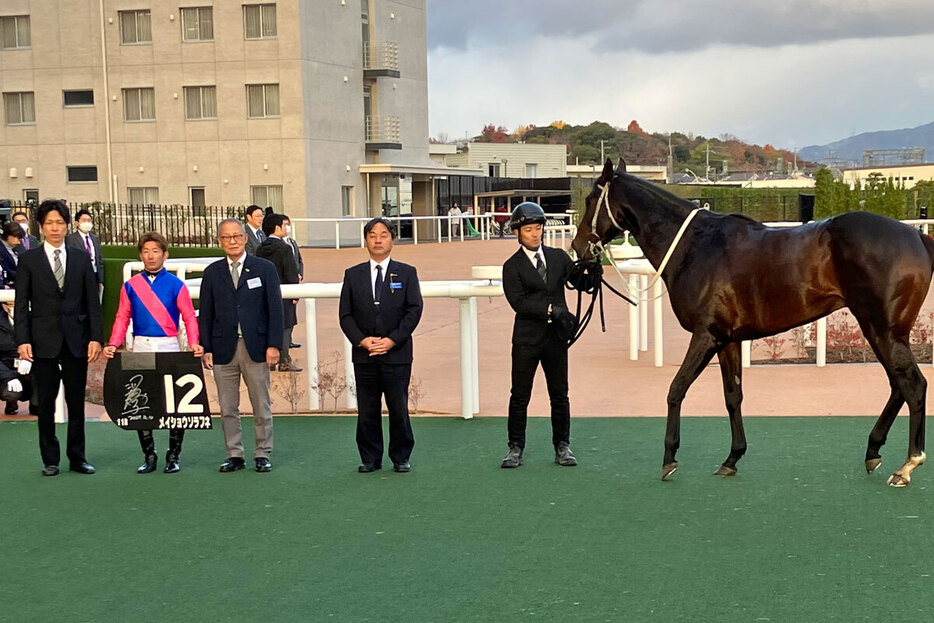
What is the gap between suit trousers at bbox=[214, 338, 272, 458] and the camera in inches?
256

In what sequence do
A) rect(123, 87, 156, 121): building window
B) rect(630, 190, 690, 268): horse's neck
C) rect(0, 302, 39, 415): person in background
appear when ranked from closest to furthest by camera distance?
rect(630, 190, 690, 268): horse's neck < rect(0, 302, 39, 415): person in background < rect(123, 87, 156, 121): building window

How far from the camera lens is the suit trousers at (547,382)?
21.0 ft

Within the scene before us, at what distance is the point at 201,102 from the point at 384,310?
3287cm

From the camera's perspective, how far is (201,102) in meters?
37.3

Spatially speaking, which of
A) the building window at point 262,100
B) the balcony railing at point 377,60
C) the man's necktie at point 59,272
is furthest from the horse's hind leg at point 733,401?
the balcony railing at point 377,60

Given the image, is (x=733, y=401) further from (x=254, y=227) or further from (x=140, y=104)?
(x=140, y=104)

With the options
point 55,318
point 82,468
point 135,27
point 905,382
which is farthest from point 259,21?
point 905,382

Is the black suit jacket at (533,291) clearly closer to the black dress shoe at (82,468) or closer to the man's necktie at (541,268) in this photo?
the man's necktie at (541,268)

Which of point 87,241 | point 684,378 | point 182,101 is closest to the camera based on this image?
point 684,378

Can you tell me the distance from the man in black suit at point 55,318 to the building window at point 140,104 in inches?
1291

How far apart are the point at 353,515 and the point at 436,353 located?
5.91 m

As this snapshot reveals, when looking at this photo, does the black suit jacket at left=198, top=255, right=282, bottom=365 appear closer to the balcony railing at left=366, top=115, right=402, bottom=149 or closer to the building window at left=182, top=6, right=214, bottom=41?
the building window at left=182, top=6, right=214, bottom=41

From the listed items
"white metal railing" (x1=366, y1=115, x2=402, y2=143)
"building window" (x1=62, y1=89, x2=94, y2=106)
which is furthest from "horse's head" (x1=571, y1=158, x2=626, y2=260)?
"building window" (x1=62, y1=89, x2=94, y2=106)

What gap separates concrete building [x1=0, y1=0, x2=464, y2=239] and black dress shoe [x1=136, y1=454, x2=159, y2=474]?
3007cm
